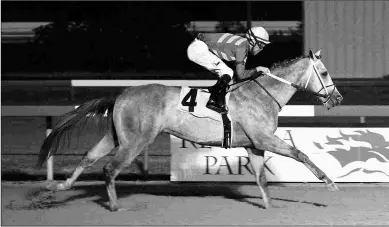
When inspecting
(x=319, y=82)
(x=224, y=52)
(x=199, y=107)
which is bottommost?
(x=199, y=107)

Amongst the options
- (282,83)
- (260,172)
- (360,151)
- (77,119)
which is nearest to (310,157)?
(360,151)

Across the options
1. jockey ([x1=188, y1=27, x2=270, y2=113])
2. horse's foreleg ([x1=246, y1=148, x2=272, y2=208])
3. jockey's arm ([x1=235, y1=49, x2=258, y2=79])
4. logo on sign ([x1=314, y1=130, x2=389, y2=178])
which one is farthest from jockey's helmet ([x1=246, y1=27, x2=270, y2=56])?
logo on sign ([x1=314, y1=130, x2=389, y2=178])

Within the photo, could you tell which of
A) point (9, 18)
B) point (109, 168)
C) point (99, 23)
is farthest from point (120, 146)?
point (9, 18)

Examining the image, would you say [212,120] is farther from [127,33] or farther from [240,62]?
[127,33]

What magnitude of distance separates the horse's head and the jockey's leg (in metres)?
0.73

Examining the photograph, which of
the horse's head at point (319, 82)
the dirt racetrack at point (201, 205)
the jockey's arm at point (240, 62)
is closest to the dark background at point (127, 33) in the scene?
the dirt racetrack at point (201, 205)

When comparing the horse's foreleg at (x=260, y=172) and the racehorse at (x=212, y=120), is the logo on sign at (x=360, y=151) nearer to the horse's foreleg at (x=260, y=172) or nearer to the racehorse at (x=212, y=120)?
the racehorse at (x=212, y=120)

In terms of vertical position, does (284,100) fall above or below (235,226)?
above

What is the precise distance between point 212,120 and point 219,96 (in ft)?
0.74

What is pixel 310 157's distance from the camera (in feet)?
29.8

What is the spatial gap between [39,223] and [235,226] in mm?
Answer: 1592

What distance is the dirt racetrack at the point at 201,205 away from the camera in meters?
7.11

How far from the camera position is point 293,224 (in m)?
6.89

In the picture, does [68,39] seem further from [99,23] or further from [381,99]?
[381,99]
